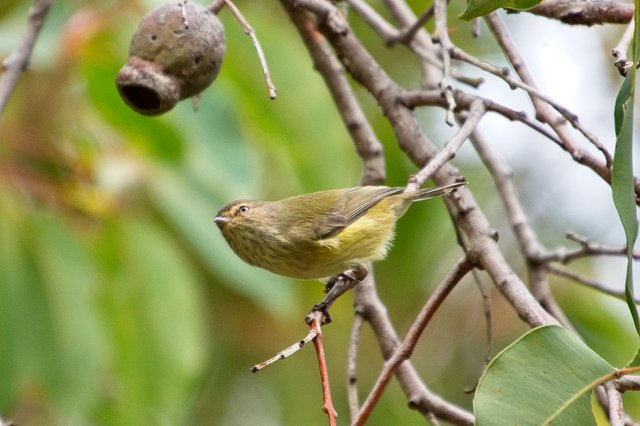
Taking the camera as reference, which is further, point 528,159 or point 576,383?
point 528,159

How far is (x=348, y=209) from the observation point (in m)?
3.41

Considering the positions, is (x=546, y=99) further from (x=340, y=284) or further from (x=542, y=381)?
(x=340, y=284)

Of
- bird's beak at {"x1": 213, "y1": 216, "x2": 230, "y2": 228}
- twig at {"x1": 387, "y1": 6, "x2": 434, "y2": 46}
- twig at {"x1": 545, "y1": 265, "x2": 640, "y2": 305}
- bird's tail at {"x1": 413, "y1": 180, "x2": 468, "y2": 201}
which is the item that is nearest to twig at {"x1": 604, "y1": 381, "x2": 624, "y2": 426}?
bird's tail at {"x1": 413, "y1": 180, "x2": 468, "y2": 201}

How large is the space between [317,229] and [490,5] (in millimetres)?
1502

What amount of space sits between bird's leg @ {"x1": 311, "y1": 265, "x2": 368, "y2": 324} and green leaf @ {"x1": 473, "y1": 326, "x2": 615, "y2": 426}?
591 mm

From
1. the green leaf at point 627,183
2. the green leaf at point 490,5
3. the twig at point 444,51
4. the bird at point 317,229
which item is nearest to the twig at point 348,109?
the bird at point 317,229

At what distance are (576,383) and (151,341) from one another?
233cm

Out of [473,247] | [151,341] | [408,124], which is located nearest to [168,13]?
[408,124]

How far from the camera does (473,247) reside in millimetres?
2262

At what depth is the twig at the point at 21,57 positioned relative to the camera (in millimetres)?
2523

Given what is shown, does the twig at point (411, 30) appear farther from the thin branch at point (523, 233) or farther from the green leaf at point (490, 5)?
the green leaf at point (490, 5)

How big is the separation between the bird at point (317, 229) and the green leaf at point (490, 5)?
1123mm

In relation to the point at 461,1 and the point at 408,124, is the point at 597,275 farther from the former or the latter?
the point at 408,124

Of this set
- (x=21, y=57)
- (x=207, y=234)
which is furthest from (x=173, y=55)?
(x=207, y=234)
